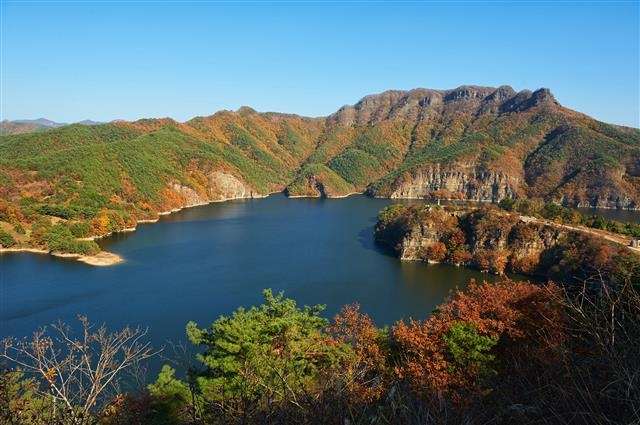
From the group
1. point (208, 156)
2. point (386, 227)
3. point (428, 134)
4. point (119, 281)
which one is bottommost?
point (119, 281)

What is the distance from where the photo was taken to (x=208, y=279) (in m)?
37.8

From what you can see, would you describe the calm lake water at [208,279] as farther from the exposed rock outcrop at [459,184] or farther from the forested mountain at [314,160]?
the exposed rock outcrop at [459,184]

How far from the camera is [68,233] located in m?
48.5

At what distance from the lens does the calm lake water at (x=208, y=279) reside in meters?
29.4

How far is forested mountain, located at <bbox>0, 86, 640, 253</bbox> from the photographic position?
62.2 m

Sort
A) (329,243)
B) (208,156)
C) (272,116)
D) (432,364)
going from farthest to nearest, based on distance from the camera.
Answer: (272,116)
(208,156)
(329,243)
(432,364)

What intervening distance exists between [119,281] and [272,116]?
150 meters

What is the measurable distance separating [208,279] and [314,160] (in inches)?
4443

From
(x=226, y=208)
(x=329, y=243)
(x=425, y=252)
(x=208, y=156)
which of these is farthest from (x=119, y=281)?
(x=208, y=156)

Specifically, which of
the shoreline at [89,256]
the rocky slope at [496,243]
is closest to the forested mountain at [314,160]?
the shoreline at [89,256]

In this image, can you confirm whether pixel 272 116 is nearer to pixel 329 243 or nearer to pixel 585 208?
pixel 585 208

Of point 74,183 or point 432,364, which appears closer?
point 432,364

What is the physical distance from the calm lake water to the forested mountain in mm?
11263

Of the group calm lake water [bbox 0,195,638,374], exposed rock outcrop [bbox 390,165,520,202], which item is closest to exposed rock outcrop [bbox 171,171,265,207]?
calm lake water [bbox 0,195,638,374]
